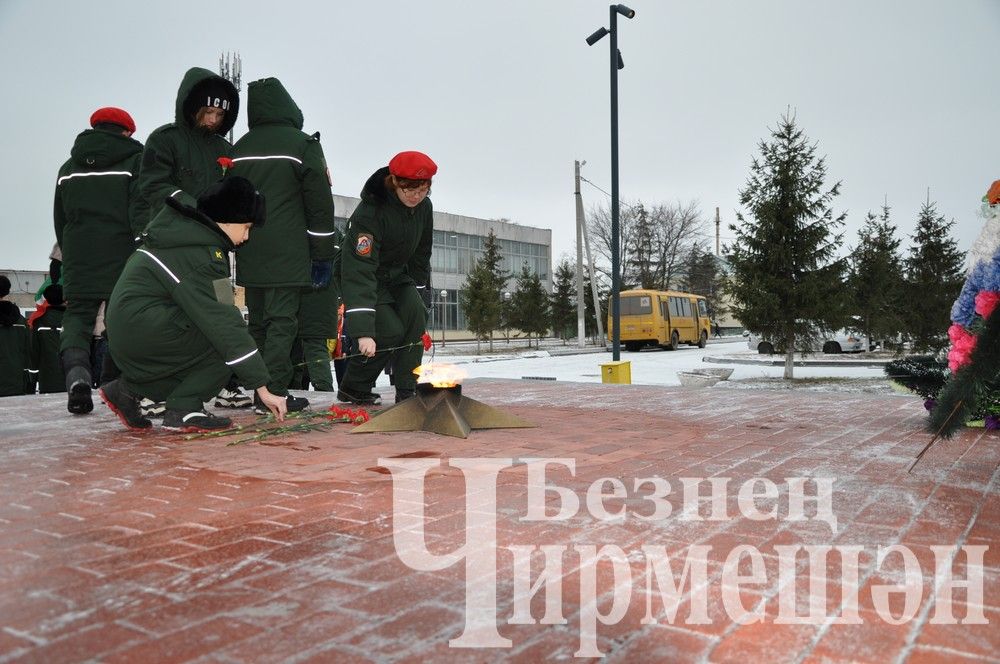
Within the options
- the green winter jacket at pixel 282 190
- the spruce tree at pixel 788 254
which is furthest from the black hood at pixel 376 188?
the spruce tree at pixel 788 254

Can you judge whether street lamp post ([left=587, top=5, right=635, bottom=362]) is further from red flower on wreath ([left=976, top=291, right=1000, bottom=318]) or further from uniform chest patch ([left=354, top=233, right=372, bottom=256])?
red flower on wreath ([left=976, top=291, right=1000, bottom=318])

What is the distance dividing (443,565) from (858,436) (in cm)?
323

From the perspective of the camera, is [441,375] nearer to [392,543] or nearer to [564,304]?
[392,543]

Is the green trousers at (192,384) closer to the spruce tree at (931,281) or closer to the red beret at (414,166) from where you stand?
the red beret at (414,166)

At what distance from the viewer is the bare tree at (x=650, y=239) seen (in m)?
47.6

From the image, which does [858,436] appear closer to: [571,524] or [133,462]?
[571,524]

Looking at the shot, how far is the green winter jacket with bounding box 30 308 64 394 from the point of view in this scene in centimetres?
789

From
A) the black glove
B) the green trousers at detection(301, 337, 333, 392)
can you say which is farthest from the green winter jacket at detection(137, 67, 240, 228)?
the green trousers at detection(301, 337, 333, 392)

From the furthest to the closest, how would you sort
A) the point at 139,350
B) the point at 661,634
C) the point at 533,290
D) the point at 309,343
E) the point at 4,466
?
1. the point at 533,290
2. the point at 309,343
3. the point at 139,350
4. the point at 4,466
5. the point at 661,634

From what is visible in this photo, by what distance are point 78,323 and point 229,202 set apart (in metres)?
2.18

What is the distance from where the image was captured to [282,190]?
5.24 m

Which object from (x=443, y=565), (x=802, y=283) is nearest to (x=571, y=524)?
(x=443, y=565)

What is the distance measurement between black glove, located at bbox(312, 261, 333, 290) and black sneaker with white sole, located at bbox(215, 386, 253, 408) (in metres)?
1.34

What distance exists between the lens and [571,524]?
2467 millimetres
